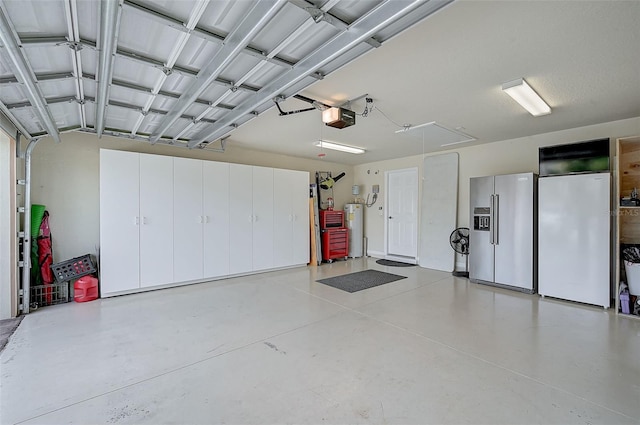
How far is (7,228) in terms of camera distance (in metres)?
3.31

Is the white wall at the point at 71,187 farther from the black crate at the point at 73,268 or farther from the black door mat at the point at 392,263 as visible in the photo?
the black door mat at the point at 392,263

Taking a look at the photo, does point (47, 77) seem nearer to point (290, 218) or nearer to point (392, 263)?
point (290, 218)

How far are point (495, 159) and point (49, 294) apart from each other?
7519mm

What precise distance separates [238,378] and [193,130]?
3.35 m

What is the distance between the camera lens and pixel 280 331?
2930mm

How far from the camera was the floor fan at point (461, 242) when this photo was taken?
5461 mm

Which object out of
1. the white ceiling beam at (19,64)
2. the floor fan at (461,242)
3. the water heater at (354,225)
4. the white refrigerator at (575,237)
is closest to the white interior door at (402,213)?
the water heater at (354,225)

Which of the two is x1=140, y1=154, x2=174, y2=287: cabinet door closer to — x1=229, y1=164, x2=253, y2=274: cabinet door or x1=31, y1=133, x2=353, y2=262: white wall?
x1=31, y1=133, x2=353, y2=262: white wall

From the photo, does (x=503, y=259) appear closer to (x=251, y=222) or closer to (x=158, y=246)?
(x=251, y=222)

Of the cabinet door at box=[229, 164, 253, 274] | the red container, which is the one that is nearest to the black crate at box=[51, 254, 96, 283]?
the red container

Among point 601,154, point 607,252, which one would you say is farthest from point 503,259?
point 601,154

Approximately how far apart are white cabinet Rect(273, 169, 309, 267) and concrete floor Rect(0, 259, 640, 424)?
206 centimetres

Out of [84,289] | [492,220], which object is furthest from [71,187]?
[492,220]

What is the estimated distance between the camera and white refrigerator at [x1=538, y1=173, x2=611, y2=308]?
366 centimetres
